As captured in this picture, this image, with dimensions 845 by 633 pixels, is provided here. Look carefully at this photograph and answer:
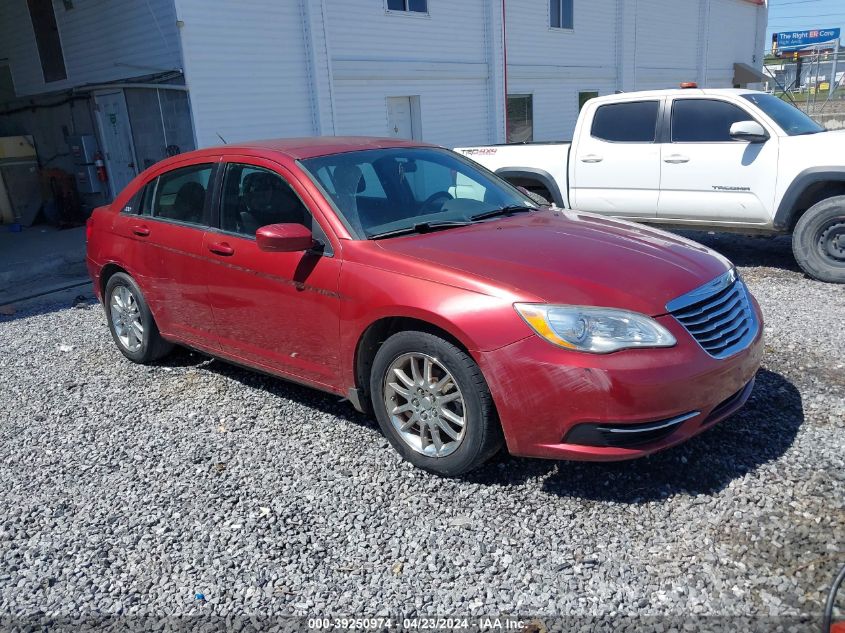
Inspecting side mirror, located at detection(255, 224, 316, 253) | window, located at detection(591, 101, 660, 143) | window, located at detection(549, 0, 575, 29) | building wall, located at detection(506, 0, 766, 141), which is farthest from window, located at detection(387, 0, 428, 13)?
side mirror, located at detection(255, 224, 316, 253)

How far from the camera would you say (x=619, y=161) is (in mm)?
7930

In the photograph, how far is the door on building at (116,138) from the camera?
12844 mm

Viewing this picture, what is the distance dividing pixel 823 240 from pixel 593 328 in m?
4.89

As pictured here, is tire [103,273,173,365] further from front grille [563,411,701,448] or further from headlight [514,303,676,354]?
front grille [563,411,701,448]

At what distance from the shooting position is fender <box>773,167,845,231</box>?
6629mm

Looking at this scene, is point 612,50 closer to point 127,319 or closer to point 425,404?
point 127,319

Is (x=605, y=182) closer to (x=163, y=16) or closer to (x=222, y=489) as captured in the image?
(x=222, y=489)

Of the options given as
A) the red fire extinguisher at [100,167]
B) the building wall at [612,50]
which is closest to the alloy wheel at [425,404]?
the red fire extinguisher at [100,167]

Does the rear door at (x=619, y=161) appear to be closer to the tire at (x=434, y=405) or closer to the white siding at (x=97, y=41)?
the tire at (x=434, y=405)

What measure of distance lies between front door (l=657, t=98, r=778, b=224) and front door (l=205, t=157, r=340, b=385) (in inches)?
197

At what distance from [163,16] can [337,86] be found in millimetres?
3711

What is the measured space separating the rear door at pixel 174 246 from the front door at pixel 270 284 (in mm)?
151

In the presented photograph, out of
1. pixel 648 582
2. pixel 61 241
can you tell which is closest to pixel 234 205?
pixel 648 582

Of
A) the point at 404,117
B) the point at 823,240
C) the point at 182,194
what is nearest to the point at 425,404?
the point at 182,194
